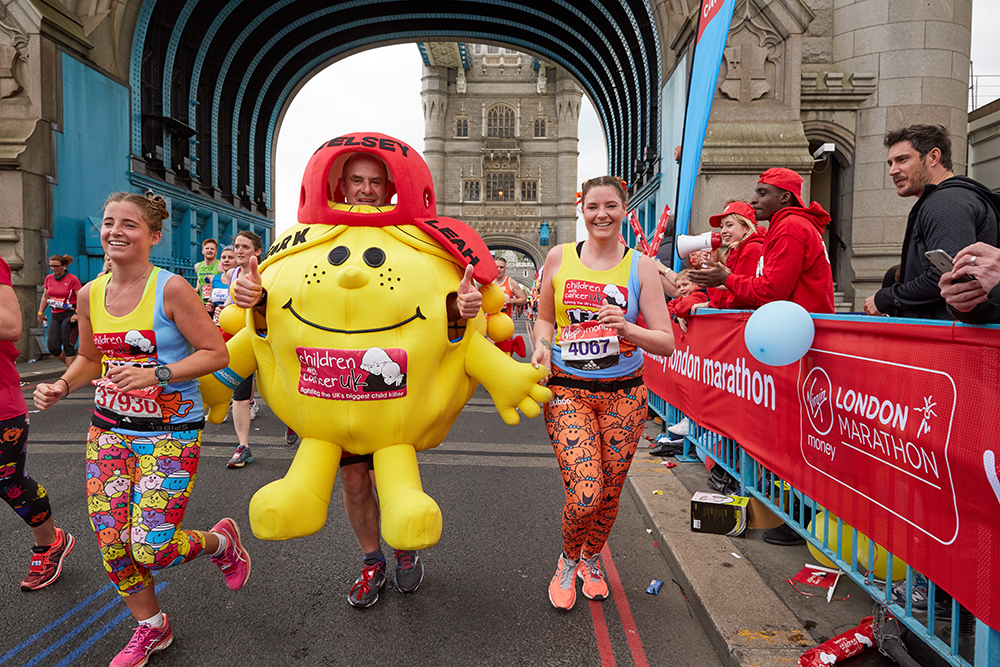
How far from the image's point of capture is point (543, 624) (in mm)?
2889

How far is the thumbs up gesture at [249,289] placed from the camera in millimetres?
2391

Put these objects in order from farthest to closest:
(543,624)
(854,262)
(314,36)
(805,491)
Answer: (314,36) → (854,262) → (805,491) → (543,624)

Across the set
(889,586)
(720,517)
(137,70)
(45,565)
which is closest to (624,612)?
(720,517)

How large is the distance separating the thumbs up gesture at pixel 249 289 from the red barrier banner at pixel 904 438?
259 cm

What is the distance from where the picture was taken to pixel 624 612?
9.93 ft

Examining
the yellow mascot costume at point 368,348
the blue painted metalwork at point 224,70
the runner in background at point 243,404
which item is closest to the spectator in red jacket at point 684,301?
the yellow mascot costume at point 368,348

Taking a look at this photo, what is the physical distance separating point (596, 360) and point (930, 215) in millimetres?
1629

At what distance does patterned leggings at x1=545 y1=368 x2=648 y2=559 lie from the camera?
9.20ft

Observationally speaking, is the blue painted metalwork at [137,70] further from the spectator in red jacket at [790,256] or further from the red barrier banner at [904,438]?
the red barrier banner at [904,438]

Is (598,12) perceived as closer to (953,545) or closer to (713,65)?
(713,65)

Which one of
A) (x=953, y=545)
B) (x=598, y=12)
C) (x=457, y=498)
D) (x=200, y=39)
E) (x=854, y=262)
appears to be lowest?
(x=457, y=498)

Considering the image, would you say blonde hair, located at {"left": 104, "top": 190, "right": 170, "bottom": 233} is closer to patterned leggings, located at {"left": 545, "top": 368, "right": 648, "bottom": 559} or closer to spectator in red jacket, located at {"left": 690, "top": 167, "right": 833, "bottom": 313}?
patterned leggings, located at {"left": 545, "top": 368, "right": 648, "bottom": 559}

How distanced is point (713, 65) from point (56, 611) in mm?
6301

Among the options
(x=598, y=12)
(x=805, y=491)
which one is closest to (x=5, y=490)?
(x=805, y=491)
